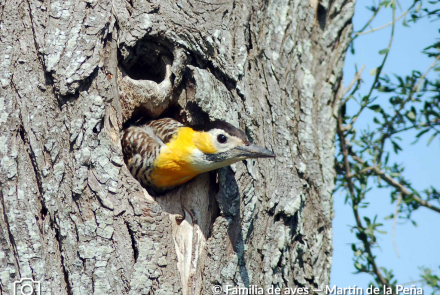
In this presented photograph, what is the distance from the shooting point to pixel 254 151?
416cm

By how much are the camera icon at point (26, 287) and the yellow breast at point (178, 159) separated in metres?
1.56

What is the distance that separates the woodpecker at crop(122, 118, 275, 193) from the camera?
4223 millimetres

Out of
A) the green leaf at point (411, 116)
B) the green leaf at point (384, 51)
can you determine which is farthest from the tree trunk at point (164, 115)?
the green leaf at point (411, 116)

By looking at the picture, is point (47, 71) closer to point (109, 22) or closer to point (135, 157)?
point (109, 22)

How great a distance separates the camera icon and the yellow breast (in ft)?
5.13

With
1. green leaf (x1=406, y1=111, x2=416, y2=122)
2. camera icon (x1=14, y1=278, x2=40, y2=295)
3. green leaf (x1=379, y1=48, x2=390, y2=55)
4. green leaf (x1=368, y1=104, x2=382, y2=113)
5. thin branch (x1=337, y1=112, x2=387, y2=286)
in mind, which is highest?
green leaf (x1=379, y1=48, x2=390, y2=55)

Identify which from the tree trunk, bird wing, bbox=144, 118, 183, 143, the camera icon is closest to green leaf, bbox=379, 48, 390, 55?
the tree trunk

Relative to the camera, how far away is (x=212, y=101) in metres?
4.23

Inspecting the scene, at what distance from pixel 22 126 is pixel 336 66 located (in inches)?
121

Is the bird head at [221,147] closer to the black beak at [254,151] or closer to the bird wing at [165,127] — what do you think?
the black beak at [254,151]

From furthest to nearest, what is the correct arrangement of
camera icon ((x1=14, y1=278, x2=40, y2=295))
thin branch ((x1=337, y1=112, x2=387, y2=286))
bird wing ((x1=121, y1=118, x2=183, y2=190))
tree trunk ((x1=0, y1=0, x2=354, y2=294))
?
thin branch ((x1=337, y1=112, x2=387, y2=286)) → bird wing ((x1=121, y1=118, x2=183, y2=190)) → tree trunk ((x1=0, y1=0, x2=354, y2=294)) → camera icon ((x1=14, y1=278, x2=40, y2=295))

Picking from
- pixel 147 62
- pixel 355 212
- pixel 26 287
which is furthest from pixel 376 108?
pixel 26 287

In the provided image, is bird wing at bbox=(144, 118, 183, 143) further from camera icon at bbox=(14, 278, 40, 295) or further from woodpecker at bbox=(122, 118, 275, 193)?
camera icon at bbox=(14, 278, 40, 295)

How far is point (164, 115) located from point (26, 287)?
7.13 ft
